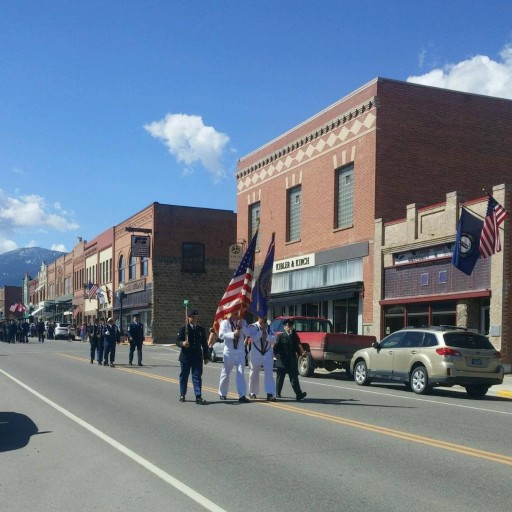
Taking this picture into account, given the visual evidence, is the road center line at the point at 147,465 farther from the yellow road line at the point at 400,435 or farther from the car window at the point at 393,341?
the car window at the point at 393,341

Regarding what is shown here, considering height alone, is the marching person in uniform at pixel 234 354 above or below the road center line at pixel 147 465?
above

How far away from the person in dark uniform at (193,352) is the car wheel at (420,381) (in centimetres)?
587

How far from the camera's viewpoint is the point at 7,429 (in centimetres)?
1071

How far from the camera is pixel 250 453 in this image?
29.0ft

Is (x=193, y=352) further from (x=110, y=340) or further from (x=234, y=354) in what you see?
(x=110, y=340)

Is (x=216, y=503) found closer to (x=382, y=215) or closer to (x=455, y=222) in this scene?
(x=455, y=222)

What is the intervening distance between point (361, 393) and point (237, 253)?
974 inches

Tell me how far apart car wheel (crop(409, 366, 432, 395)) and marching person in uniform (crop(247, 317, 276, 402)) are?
4.21 meters

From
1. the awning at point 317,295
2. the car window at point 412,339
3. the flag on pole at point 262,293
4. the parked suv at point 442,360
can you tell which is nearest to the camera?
the parked suv at point 442,360

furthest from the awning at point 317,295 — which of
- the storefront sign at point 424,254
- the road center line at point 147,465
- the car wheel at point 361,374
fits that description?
the road center line at point 147,465

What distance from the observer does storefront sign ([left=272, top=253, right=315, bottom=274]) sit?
114 feet

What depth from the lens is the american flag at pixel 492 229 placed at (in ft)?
70.5

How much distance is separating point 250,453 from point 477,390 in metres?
10.2

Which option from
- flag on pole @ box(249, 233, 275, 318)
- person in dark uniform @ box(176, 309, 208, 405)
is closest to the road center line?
person in dark uniform @ box(176, 309, 208, 405)
